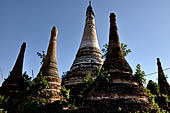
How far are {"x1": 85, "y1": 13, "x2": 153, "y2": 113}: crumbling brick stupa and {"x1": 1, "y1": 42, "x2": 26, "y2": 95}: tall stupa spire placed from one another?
5.85m

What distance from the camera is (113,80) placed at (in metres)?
7.84

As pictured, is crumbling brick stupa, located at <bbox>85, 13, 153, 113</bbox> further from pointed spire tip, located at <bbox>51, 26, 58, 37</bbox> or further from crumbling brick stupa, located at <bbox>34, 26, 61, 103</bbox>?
pointed spire tip, located at <bbox>51, 26, 58, 37</bbox>

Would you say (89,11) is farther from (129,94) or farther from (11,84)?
(129,94)

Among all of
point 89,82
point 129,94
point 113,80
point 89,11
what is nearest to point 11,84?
point 89,82

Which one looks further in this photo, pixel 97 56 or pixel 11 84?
pixel 97 56

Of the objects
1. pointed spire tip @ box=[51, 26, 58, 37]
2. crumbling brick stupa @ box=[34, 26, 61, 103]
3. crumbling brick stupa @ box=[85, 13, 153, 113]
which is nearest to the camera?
crumbling brick stupa @ box=[85, 13, 153, 113]

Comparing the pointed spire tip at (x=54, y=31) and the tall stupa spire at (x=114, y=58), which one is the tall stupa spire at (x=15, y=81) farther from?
the tall stupa spire at (x=114, y=58)

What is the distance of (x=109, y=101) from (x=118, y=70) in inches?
70.5

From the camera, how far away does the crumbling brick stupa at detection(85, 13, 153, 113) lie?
7.01 m

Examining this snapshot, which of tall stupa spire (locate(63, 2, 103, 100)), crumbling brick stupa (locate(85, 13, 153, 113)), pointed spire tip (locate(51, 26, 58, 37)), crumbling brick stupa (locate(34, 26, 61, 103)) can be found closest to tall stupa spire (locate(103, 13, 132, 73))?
crumbling brick stupa (locate(85, 13, 153, 113))

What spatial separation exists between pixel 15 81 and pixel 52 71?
3063 mm

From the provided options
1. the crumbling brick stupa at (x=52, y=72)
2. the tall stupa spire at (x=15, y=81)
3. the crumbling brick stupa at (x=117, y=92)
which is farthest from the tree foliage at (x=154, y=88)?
the tall stupa spire at (x=15, y=81)

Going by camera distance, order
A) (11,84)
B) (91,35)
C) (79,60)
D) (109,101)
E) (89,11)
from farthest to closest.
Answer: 1. (89,11)
2. (91,35)
3. (79,60)
4. (11,84)
5. (109,101)

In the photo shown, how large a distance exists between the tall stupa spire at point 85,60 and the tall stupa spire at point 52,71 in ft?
4.75
